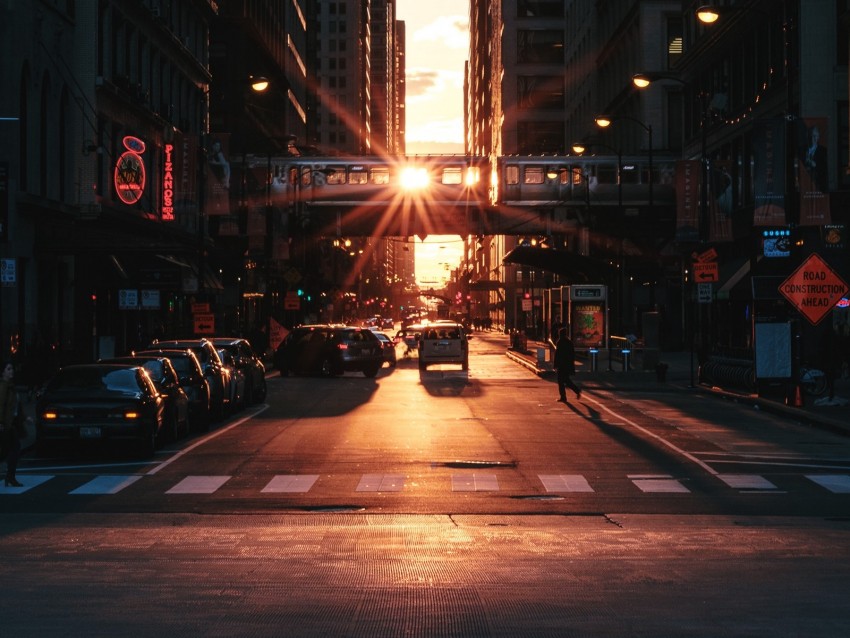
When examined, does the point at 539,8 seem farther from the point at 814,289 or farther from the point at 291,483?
the point at 291,483

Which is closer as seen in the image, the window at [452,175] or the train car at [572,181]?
the train car at [572,181]

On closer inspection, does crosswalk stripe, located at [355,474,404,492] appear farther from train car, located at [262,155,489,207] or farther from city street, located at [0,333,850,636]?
train car, located at [262,155,489,207]

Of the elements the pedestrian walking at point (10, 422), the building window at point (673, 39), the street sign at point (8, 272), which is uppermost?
the building window at point (673, 39)

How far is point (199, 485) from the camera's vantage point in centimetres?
1816

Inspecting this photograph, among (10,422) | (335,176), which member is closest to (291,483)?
(10,422)

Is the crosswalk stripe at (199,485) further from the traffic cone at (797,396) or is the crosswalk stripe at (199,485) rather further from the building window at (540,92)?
the building window at (540,92)

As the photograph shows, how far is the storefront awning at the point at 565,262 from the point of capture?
55.7 m

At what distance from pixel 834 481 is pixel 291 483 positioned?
7.26m

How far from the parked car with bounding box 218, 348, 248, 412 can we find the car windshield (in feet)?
25.7

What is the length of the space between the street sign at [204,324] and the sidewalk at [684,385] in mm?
11892

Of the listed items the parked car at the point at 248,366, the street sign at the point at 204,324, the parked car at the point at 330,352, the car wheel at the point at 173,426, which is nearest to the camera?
the car wheel at the point at 173,426

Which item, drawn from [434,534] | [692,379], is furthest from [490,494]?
[692,379]

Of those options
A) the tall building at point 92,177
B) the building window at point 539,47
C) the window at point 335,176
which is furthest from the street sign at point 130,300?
the building window at point 539,47

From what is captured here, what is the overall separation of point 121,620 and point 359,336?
131 feet
